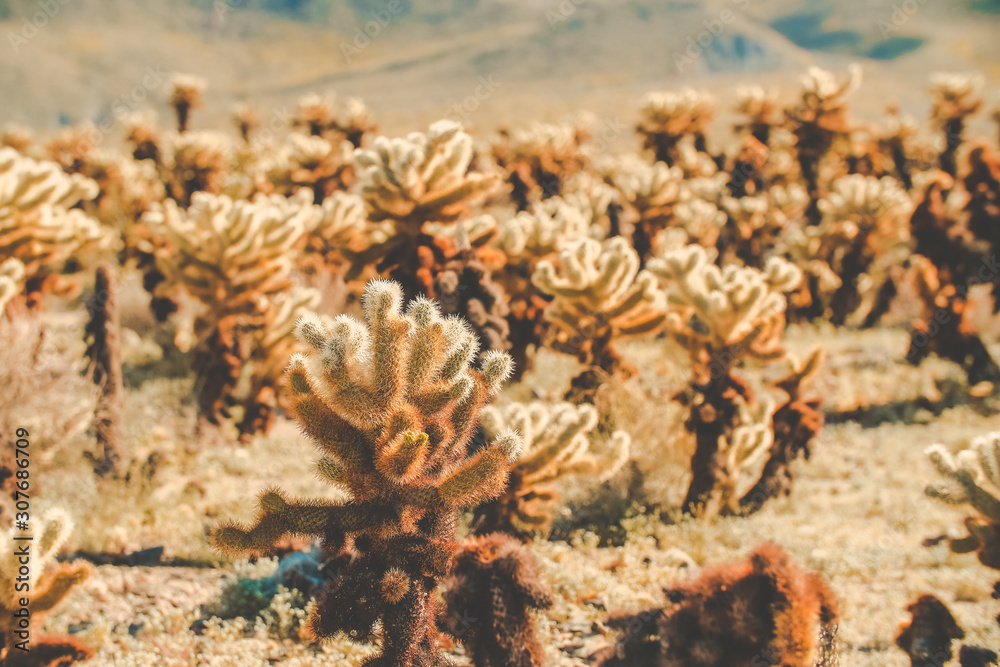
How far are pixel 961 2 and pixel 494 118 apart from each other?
10517 centimetres

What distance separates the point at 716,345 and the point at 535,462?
Result: 2064 millimetres

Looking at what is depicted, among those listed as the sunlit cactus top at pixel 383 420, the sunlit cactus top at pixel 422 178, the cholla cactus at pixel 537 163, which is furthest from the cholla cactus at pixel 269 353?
the cholla cactus at pixel 537 163

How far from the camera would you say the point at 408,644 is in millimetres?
2879

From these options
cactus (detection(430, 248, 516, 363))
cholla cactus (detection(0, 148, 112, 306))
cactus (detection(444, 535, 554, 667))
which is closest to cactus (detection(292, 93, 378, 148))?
cholla cactus (detection(0, 148, 112, 306))

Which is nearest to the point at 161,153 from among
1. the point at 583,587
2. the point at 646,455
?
the point at 646,455

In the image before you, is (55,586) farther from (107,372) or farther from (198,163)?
(198,163)

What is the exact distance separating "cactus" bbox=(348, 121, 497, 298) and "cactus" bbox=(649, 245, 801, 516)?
174 cm

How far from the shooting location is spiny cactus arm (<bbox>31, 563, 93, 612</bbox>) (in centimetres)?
330

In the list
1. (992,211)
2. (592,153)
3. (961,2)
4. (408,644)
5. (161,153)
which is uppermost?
(961,2)

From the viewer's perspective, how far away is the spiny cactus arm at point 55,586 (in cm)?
330

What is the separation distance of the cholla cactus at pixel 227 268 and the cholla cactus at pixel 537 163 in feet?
18.8

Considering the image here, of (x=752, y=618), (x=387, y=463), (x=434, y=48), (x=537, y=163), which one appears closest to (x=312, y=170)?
(x=537, y=163)

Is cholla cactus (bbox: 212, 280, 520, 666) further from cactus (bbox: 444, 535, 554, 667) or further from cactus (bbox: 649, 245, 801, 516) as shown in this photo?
cactus (bbox: 649, 245, 801, 516)

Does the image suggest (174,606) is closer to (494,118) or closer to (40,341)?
(40,341)
